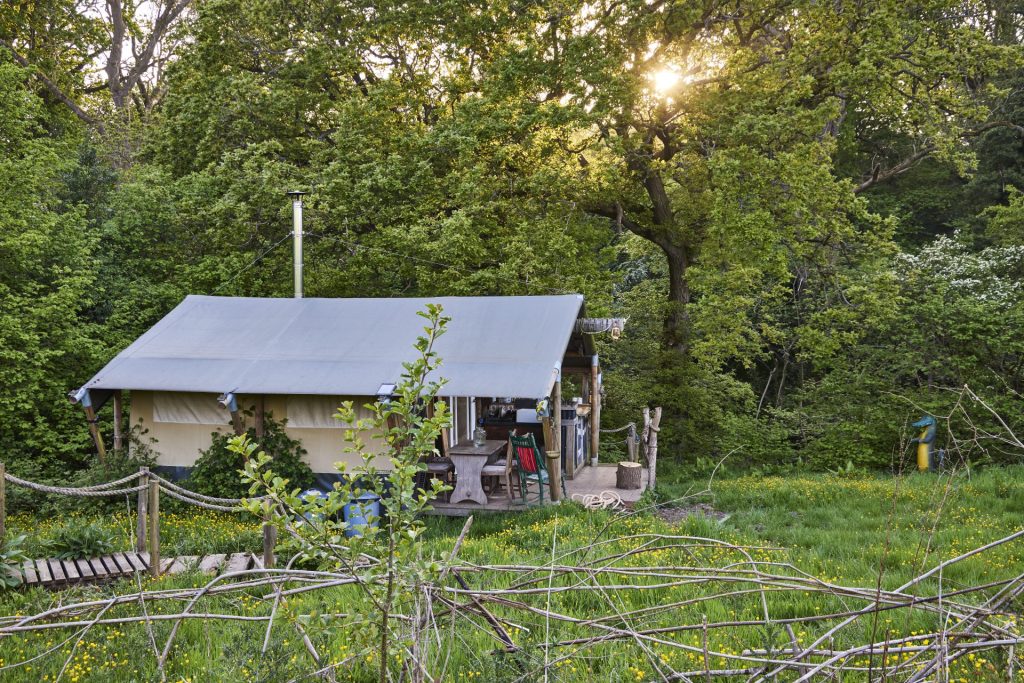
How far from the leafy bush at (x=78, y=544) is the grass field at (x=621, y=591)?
84 centimetres

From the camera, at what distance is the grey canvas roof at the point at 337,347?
36.5 ft

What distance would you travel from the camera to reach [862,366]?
1706cm

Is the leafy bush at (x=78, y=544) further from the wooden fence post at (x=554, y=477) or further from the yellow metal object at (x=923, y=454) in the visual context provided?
the yellow metal object at (x=923, y=454)

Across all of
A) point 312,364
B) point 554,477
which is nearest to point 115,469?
point 312,364

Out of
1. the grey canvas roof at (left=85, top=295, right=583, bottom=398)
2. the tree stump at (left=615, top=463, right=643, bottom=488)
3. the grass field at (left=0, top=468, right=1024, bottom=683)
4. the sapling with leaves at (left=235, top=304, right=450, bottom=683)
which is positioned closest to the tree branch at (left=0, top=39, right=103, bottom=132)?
the grey canvas roof at (left=85, top=295, right=583, bottom=398)

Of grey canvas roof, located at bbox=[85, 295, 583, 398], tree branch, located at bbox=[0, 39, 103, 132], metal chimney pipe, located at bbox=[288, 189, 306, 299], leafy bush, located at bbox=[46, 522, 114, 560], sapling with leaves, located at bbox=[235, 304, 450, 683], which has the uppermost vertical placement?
tree branch, located at bbox=[0, 39, 103, 132]

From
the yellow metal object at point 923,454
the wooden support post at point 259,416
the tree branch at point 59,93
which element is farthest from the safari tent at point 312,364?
the tree branch at point 59,93

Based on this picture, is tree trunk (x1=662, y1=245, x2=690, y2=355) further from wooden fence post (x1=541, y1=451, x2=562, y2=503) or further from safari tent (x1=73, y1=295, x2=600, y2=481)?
wooden fence post (x1=541, y1=451, x2=562, y2=503)

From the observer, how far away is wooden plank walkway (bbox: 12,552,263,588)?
7180 mm

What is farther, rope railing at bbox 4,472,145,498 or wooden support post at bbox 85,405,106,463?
wooden support post at bbox 85,405,106,463

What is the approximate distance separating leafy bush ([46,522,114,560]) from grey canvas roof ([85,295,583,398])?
353 centimetres

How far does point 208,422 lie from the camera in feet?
40.7

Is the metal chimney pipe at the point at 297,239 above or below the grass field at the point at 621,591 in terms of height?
above

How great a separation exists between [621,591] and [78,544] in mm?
5858
